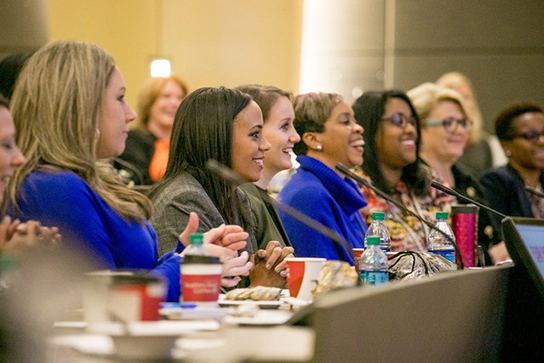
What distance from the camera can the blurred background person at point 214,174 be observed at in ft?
7.00

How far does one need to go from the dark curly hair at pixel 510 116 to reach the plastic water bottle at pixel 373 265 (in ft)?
9.19

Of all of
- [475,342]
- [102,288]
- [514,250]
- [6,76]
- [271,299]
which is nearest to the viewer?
[102,288]

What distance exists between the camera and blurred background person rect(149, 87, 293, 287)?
213 cm

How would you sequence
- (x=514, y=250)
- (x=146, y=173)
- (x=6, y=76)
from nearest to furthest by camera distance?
(x=514, y=250)
(x=6, y=76)
(x=146, y=173)

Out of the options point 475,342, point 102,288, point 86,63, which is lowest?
point 475,342

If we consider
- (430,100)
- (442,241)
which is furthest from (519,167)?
(442,241)

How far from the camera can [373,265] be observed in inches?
75.9

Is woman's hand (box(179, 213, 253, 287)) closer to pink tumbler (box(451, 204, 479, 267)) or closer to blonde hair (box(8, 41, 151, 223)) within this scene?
blonde hair (box(8, 41, 151, 223))

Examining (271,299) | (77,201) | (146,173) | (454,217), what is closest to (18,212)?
(77,201)

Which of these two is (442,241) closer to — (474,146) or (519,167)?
(519,167)

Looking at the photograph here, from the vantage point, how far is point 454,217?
2842mm

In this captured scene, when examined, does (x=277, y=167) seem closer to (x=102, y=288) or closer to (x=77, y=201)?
(x=77, y=201)

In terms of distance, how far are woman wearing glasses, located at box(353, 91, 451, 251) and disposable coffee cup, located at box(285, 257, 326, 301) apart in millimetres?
1925

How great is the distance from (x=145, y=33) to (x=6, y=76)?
12.7 ft
